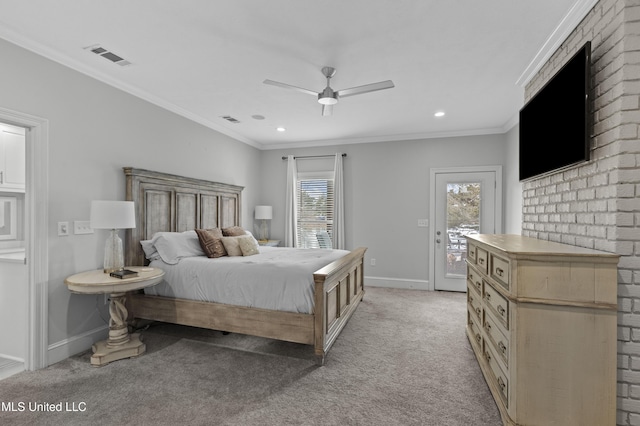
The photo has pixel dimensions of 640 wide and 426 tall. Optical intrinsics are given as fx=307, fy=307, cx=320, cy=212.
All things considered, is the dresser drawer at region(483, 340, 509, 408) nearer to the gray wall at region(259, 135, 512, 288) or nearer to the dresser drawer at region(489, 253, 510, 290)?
the dresser drawer at region(489, 253, 510, 290)

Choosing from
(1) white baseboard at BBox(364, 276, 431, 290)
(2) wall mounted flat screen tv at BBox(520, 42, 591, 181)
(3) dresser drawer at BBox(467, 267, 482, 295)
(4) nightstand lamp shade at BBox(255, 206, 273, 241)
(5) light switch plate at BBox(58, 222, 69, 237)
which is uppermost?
(2) wall mounted flat screen tv at BBox(520, 42, 591, 181)

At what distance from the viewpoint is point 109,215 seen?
2688mm

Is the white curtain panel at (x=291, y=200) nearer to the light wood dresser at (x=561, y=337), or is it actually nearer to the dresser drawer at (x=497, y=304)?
the dresser drawer at (x=497, y=304)

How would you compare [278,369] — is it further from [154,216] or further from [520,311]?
[154,216]

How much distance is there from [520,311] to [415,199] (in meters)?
3.72

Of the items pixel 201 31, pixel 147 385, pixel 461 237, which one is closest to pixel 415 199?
pixel 461 237

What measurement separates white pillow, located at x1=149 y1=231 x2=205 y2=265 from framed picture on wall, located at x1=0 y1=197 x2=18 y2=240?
180cm

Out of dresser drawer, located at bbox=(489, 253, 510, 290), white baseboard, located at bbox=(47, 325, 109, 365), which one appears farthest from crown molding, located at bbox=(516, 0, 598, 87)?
white baseboard, located at bbox=(47, 325, 109, 365)

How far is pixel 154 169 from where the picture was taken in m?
3.71

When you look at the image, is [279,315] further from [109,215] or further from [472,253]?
[472,253]

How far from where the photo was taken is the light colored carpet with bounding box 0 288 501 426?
1.98m

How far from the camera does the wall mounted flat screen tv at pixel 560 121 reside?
74.2 inches

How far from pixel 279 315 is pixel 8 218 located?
140 inches

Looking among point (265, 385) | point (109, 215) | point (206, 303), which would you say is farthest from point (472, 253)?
point (109, 215)
